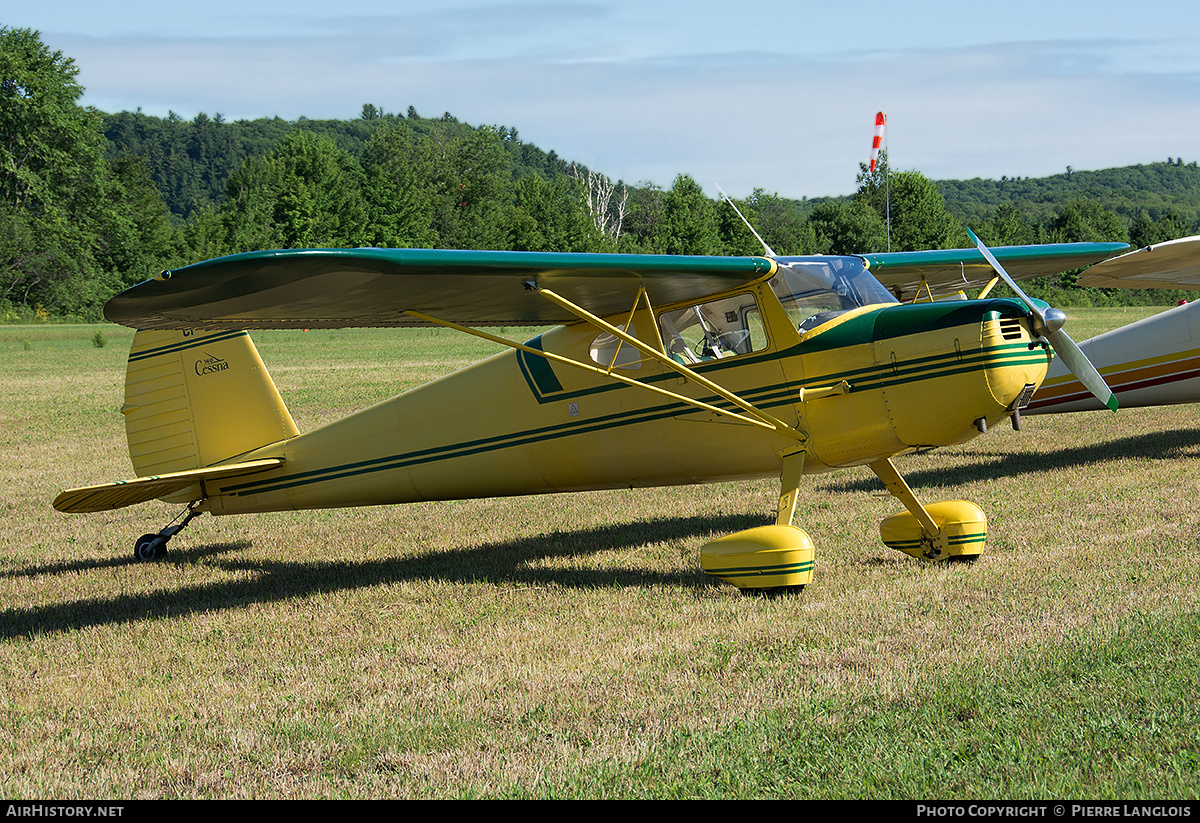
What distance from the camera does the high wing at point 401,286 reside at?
18.5ft

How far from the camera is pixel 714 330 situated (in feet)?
24.4

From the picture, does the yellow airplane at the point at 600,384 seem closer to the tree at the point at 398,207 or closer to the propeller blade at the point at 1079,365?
the propeller blade at the point at 1079,365

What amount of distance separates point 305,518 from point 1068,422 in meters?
11.2

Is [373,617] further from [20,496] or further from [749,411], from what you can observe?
[20,496]

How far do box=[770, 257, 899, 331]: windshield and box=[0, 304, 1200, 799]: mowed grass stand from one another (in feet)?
6.10

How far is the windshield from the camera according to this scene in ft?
23.4

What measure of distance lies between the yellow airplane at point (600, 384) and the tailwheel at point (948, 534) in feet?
0.05

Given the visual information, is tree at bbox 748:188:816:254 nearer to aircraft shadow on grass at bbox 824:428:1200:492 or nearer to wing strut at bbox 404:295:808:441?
aircraft shadow on grass at bbox 824:428:1200:492

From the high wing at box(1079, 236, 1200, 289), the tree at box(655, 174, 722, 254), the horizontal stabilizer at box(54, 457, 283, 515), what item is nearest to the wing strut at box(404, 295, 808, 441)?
the horizontal stabilizer at box(54, 457, 283, 515)

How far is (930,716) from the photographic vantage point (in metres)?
4.21

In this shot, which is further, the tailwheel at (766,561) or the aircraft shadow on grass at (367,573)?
the aircraft shadow on grass at (367,573)

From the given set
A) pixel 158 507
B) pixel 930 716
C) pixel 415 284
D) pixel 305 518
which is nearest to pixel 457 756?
pixel 930 716

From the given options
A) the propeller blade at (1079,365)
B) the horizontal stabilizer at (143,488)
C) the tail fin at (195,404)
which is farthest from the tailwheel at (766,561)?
the tail fin at (195,404)

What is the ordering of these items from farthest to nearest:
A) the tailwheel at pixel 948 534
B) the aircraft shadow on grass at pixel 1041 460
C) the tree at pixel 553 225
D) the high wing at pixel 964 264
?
the tree at pixel 553 225 < the aircraft shadow on grass at pixel 1041 460 < the high wing at pixel 964 264 < the tailwheel at pixel 948 534
